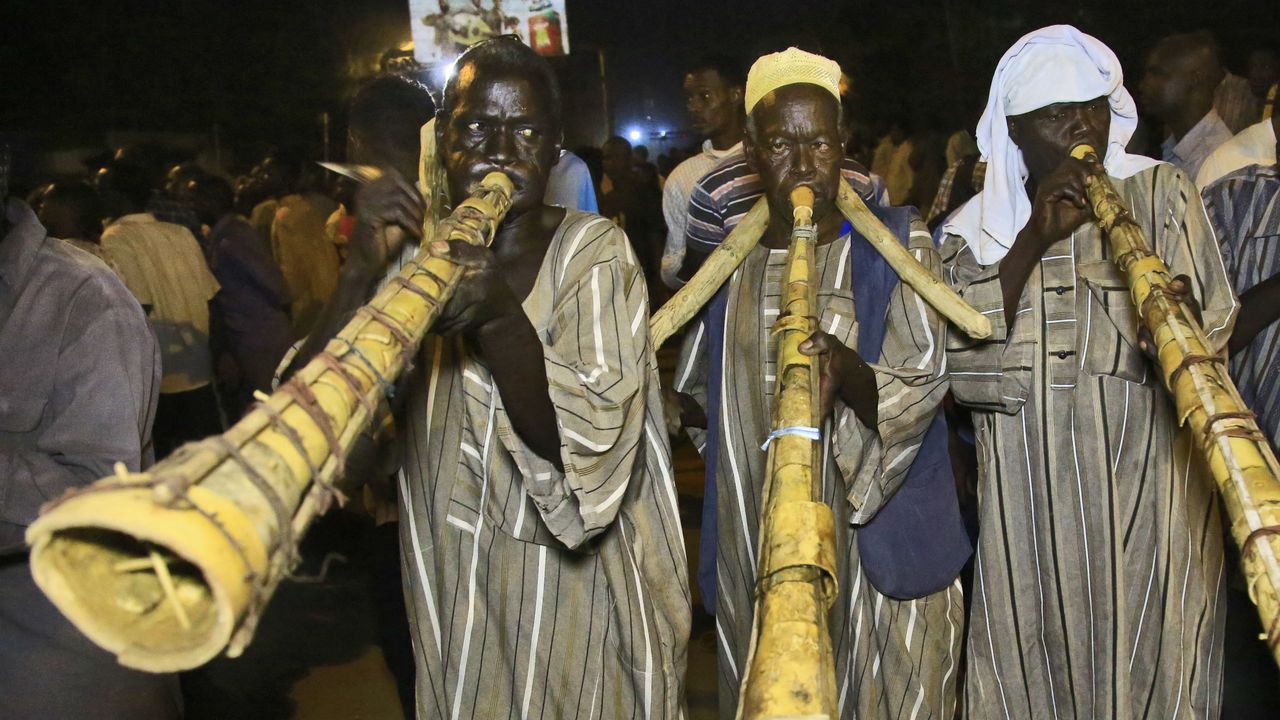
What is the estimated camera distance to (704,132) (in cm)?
559

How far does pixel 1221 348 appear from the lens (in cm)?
259

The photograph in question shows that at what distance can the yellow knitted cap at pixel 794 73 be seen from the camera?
2.82 meters

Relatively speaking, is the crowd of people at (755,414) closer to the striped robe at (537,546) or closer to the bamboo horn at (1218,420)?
the striped robe at (537,546)

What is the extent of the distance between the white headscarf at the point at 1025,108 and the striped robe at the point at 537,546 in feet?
3.81

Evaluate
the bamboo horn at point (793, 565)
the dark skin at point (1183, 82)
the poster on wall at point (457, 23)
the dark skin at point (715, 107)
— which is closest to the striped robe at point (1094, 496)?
the bamboo horn at point (793, 565)

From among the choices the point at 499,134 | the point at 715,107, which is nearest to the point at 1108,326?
the point at 499,134

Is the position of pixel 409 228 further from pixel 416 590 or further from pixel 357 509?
pixel 357 509

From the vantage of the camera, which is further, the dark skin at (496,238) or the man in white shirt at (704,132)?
the man in white shirt at (704,132)

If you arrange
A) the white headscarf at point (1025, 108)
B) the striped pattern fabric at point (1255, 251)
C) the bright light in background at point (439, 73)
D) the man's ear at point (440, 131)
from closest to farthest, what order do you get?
the man's ear at point (440, 131)
the white headscarf at point (1025, 108)
the striped pattern fabric at point (1255, 251)
the bright light in background at point (439, 73)

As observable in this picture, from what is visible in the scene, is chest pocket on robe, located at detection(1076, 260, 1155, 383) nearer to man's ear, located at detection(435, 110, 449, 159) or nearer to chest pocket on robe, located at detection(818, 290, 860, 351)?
chest pocket on robe, located at detection(818, 290, 860, 351)

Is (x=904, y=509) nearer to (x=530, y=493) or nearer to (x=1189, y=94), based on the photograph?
(x=530, y=493)

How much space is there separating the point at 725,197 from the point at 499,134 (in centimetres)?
159

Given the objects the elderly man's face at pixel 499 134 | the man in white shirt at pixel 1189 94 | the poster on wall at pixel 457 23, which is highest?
the poster on wall at pixel 457 23

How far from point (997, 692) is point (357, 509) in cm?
439
